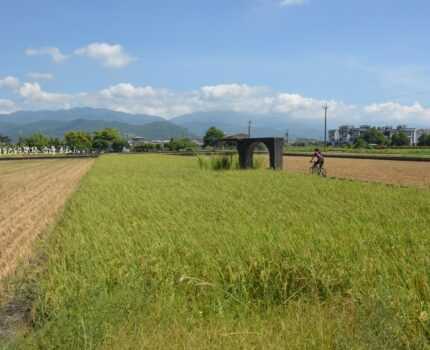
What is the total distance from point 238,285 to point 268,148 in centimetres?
2385

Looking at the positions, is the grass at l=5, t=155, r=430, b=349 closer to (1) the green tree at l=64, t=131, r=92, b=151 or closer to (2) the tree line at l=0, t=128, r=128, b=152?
(1) the green tree at l=64, t=131, r=92, b=151

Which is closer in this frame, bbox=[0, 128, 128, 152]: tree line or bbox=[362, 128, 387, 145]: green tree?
bbox=[0, 128, 128, 152]: tree line

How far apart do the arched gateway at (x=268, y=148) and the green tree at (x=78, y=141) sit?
422 ft

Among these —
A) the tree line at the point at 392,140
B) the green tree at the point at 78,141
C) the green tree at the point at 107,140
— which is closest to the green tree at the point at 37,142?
the green tree at the point at 78,141

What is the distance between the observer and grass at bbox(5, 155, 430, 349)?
3.55 meters

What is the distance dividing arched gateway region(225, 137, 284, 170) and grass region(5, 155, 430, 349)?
759 inches

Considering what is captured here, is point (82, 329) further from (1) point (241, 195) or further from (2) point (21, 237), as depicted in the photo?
(1) point (241, 195)

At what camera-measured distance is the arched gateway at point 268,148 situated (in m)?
27.6

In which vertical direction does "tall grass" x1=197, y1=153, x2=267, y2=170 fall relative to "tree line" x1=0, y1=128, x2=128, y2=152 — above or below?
below

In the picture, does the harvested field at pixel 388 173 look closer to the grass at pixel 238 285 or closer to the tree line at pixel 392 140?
the grass at pixel 238 285

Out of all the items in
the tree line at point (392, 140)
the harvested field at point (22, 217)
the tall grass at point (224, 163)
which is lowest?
the harvested field at point (22, 217)

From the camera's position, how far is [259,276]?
195 inches

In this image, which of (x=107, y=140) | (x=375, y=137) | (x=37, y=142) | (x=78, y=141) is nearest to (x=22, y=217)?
(x=78, y=141)

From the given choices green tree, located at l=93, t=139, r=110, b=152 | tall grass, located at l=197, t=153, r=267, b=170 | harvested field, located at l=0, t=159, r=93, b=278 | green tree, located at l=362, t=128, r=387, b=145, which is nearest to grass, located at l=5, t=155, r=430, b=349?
harvested field, located at l=0, t=159, r=93, b=278
